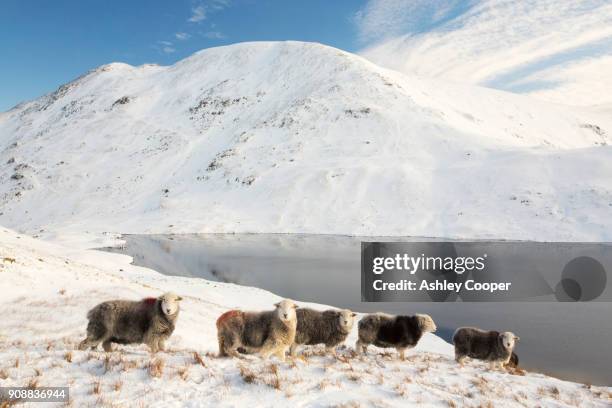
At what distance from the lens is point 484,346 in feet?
42.7

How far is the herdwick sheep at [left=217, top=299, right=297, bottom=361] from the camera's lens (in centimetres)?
909

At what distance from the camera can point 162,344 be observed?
31.9ft

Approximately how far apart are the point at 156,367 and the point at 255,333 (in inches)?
92.6

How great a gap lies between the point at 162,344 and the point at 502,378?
8.61m

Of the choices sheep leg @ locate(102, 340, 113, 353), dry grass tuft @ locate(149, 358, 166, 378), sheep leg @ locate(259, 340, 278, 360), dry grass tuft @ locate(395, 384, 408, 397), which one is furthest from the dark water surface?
sheep leg @ locate(102, 340, 113, 353)

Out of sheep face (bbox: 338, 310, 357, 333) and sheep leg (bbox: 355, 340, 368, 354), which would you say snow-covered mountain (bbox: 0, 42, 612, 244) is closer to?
sheep leg (bbox: 355, 340, 368, 354)

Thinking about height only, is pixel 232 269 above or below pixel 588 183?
below

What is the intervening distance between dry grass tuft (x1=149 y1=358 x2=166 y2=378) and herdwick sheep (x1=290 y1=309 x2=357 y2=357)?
3997 mm

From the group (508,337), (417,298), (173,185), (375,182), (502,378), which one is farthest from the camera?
(173,185)

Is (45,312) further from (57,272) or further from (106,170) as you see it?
(106,170)

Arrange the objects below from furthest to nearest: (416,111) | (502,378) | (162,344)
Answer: (416,111), (502,378), (162,344)

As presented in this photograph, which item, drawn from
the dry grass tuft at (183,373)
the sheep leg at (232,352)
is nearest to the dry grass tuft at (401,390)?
the sheep leg at (232,352)

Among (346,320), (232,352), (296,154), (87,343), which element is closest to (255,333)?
(232,352)

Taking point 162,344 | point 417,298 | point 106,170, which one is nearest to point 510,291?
point 417,298
